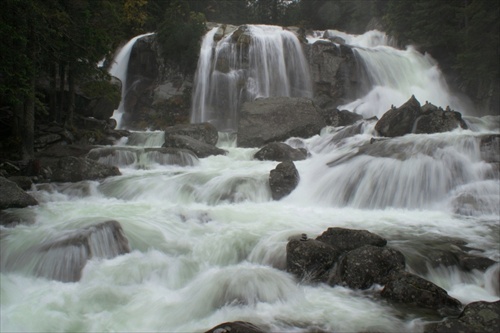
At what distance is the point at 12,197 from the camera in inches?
368

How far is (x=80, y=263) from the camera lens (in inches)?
263

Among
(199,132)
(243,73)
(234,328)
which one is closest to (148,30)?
(243,73)

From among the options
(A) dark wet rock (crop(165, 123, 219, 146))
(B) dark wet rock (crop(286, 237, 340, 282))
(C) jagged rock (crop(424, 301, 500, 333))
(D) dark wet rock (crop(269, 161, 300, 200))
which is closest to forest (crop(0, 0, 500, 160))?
(A) dark wet rock (crop(165, 123, 219, 146))

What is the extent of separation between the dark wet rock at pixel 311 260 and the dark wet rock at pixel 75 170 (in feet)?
25.6

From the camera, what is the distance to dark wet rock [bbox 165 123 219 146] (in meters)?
17.7

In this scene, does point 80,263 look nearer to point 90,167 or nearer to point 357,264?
point 357,264

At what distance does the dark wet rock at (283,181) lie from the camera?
1147 centimetres

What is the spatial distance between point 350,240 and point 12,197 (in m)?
7.36

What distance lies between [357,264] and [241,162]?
901 centimetres

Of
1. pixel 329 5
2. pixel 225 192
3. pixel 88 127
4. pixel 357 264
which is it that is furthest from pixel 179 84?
pixel 329 5

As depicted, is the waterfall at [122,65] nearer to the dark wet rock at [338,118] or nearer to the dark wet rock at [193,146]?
the dark wet rock at [193,146]

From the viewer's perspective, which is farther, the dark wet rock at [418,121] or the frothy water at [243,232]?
the dark wet rock at [418,121]

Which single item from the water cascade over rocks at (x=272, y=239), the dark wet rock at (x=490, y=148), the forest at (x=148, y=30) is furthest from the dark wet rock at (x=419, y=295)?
the forest at (x=148, y=30)

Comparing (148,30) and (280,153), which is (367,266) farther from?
(148,30)
